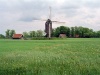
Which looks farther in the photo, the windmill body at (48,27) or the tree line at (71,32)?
the tree line at (71,32)

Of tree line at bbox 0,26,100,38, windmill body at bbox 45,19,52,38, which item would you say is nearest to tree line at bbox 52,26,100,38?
tree line at bbox 0,26,100,38

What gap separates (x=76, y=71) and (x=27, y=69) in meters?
2.33

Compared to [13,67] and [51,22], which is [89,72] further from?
[51,22]

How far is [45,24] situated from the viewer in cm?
11369

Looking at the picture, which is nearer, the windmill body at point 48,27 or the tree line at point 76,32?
the windmill body at point 48,27

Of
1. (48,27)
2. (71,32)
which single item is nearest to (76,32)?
(71,32)

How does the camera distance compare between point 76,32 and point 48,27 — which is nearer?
point 48,27

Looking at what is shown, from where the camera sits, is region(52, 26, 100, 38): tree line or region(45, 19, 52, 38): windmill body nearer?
region(45, 19, 52, 38): windmill body

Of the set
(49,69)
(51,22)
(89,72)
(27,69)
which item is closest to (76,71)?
(89,72)

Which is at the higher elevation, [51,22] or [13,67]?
[51,22]

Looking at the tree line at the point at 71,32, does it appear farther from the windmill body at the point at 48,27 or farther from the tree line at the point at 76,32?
the windmill body at the point at 48,27

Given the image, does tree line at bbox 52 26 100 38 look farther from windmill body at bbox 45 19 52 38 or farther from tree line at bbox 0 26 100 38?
windmill body at bbox 45 19 52 38

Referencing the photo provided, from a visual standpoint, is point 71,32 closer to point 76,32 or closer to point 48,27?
point 76,32

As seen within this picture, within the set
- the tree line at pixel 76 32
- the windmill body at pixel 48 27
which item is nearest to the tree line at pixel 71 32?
the tree line at pixel 76 32
